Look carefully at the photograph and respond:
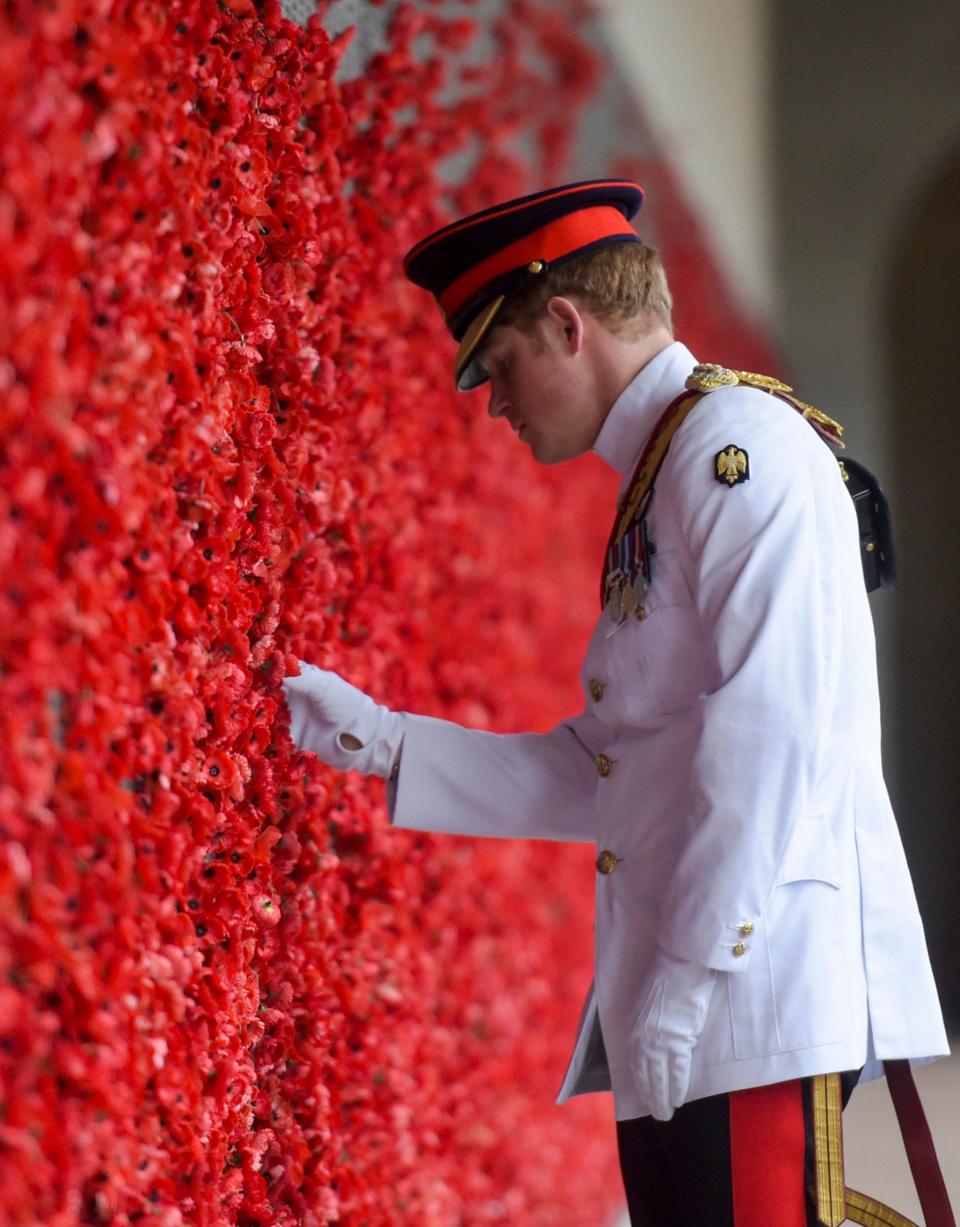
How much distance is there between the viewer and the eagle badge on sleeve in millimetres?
1346

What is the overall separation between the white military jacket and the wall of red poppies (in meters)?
0.42

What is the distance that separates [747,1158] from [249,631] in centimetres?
78

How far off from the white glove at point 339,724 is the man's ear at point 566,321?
0.50 m

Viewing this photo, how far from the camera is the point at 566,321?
156cm

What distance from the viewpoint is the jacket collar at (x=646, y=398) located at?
1.54 meters

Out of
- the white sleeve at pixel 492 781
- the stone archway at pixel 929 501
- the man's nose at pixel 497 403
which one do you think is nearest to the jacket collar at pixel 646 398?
the man's nose at pixel 497 403

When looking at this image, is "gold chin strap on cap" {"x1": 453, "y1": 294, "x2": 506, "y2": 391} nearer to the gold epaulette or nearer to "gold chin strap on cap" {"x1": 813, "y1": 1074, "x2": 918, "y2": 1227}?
the gold epaulette

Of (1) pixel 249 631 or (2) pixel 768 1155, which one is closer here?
(2) pixel 768 1155

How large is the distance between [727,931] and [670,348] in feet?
2.15

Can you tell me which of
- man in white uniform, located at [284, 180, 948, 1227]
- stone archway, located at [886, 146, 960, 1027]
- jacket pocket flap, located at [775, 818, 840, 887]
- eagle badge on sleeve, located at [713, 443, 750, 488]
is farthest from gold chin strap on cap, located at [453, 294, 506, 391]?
stone archway, located at [886, 146, 960, 1027]

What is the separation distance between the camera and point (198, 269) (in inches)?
55.6

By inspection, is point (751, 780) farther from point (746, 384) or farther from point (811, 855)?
point (746, 384)

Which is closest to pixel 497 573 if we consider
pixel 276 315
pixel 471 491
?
pixel 471 491

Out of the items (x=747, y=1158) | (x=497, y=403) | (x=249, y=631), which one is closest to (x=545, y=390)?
(x=497, y=403)
